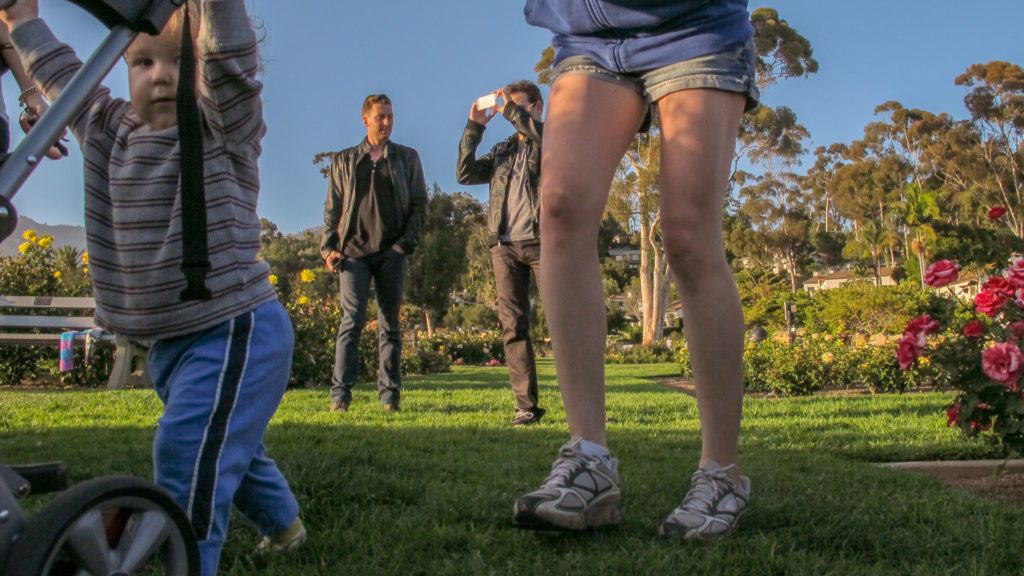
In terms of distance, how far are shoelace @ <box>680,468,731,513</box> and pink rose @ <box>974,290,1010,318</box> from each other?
152cm

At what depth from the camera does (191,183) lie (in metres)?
1.59

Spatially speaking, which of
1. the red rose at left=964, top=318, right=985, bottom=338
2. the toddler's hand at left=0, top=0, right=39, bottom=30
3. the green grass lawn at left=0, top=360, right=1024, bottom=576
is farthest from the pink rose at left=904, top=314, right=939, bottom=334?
the toddler's hand at left=0, top=0, right=39, bottom=30

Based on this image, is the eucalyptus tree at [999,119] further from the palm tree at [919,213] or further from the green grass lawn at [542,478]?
the green grass lawn at [542,478]

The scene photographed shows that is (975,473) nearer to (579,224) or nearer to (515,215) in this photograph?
(579,224)

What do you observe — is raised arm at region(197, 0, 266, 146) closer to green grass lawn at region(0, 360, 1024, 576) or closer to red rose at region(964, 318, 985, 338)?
green grass lawn at region(0, 360, 1024, 576)

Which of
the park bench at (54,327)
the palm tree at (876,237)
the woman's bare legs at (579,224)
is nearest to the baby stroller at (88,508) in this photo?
the woman's bare legs at (579,224)

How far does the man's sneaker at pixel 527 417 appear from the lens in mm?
4785

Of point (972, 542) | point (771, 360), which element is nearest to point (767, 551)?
point (972, 542)

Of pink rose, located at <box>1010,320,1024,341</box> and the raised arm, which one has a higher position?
the raised arm

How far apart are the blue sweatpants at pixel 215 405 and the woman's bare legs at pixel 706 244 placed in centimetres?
101

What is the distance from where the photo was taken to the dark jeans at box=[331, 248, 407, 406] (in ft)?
17.7

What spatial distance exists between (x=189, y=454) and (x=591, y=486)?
91cm

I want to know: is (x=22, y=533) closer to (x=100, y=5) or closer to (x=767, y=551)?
(x=100, y=5)

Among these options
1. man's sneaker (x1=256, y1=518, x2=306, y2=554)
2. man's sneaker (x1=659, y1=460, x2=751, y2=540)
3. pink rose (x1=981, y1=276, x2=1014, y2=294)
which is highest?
pink rose (x1=981, y1=276, x2=1014, y2=294)
